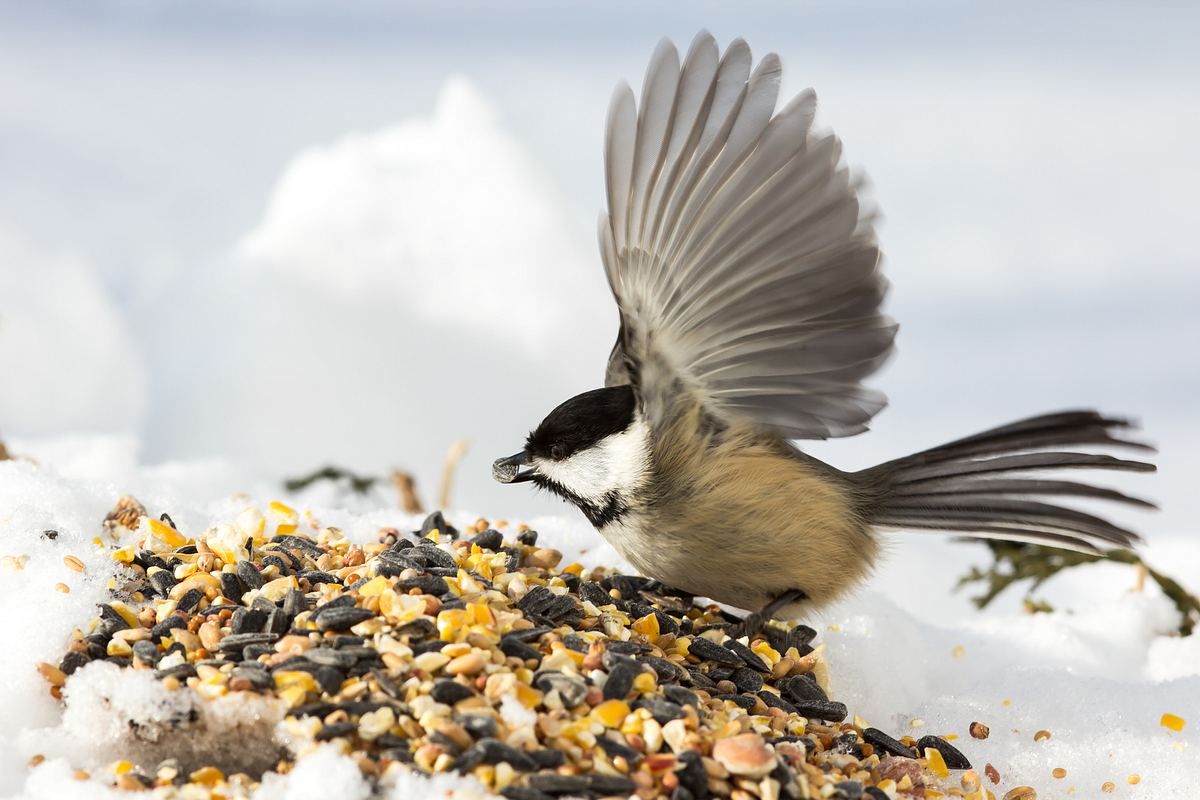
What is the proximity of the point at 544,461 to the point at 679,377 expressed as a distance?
0.21 meters

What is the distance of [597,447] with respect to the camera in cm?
138

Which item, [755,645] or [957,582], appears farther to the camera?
[957,582]

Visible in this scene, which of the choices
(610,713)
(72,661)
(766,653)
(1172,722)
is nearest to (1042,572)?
(1172,722)

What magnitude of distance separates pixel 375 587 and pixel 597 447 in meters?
0.33

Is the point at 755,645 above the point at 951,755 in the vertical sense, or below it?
above

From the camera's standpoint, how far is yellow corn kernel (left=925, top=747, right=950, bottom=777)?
129 cm

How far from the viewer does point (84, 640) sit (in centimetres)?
119

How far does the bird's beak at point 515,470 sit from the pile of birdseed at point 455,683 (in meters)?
0.10

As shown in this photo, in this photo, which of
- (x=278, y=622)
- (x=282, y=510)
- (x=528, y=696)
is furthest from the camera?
(x=282, y=510)

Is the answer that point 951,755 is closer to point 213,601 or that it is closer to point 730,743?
point 730,743

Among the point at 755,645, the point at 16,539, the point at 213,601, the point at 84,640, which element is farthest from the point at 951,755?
the point at 16,539

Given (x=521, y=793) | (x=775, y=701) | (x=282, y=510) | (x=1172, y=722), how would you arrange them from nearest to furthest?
(x=521, y=793)
(x=775, y=701)
(x=1172, y=722)
(x=282, y=510)

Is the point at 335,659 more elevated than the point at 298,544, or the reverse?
the point at 298,544

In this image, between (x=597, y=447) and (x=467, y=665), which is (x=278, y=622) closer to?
(x=467, y=665)
